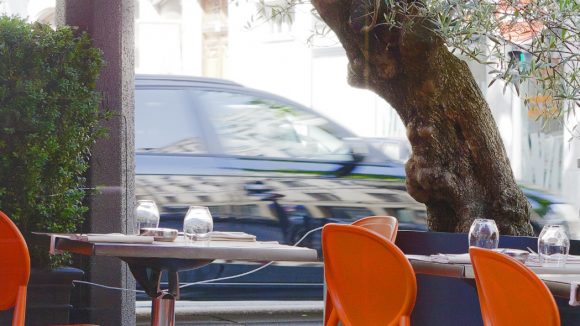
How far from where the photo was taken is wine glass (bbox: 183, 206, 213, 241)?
454 cm

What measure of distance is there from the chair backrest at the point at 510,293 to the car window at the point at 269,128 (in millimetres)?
4115

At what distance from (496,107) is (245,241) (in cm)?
695

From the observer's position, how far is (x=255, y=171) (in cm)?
732

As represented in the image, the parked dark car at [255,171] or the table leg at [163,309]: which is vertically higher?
the parked dark car at [255,171]

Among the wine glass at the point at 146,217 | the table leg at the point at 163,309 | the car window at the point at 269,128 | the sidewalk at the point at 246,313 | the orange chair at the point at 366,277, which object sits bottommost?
the sidewalk at the point at 246,313

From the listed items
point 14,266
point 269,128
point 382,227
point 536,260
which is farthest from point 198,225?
point 269,128

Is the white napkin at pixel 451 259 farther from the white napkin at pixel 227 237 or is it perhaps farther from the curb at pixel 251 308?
the curb at pixel 251 308

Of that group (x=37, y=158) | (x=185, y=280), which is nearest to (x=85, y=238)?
(x=37, y=158)

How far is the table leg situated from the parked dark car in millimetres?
2582

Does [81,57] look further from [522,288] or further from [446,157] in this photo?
[522,288]

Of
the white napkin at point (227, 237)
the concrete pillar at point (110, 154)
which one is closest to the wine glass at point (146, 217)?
the white napkin at point (227, 237)

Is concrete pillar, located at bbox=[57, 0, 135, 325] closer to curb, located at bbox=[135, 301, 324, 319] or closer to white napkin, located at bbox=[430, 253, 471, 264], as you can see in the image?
curb, located at bbox=[135, 301, 324, 319]

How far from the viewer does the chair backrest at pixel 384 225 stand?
5.08 meters

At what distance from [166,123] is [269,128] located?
759 mm
